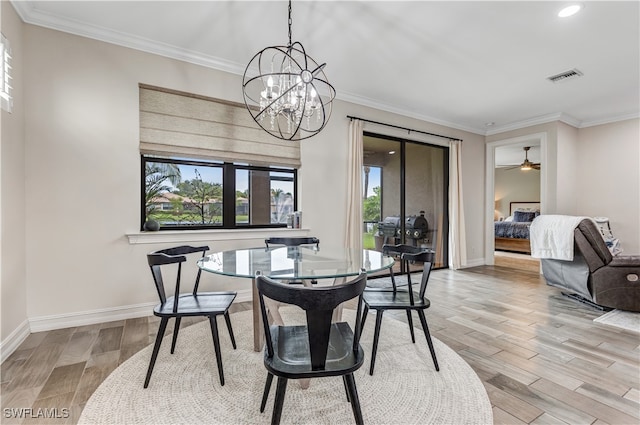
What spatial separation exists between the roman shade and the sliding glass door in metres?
1.65

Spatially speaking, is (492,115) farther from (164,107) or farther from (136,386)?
(136,386)

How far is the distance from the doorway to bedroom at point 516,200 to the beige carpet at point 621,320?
243 cm

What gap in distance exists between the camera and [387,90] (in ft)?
13.4

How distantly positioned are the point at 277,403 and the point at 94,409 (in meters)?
1.06

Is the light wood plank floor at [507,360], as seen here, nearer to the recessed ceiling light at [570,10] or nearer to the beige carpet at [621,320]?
the beige carpet at [621,320]

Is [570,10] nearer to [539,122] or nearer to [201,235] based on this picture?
[539,122]

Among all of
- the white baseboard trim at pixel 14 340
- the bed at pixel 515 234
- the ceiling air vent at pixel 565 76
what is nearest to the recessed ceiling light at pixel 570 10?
the ceiling air vent at pixel 565 76

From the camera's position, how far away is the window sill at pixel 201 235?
2.90 metres

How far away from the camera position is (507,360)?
6.93 feet

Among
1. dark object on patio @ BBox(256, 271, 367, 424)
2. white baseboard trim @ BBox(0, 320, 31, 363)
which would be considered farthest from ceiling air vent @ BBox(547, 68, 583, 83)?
white baseboard trim @ BBox(0, 320, 31, 363)

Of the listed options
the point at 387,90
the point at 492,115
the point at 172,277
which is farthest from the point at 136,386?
the point at 492,115

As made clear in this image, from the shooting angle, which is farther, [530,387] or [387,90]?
[387,90]

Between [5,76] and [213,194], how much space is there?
1.82 m

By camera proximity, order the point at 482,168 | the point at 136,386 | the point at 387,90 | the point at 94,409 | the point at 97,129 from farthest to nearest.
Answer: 1. the point at 482,168
2. the point at 387,90
3. the point at 97,129
4. the point at 136,386
5. the point at 94,409
